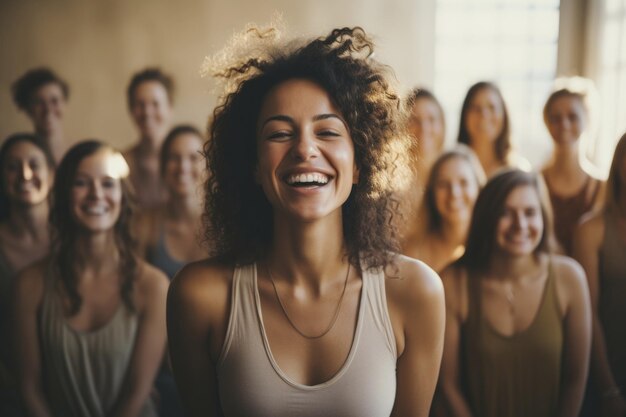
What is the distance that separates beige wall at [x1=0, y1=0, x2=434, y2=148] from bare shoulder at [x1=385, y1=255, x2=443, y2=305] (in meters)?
3.99

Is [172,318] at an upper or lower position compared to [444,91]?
lower

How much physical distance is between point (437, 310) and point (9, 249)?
204cm

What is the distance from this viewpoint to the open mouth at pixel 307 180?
123 cm

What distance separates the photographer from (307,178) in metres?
1.23

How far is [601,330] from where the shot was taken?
238 centimetres

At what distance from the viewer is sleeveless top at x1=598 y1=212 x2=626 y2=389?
7.75 ft

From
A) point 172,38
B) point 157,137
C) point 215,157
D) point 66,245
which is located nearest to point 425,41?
point 172,38

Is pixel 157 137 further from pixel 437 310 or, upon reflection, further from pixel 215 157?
pixel 437 310

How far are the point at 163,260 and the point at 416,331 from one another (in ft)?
5.25

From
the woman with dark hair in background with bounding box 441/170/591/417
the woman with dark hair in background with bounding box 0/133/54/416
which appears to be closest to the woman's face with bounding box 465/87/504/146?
the woman with dark hair in background with bounding box 441/170/591/417

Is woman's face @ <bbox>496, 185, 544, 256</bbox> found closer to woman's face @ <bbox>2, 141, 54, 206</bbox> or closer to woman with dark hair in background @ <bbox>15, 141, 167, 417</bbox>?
woman with dark hair in background @ <bbox>15, 141, 167, 417</bbox>

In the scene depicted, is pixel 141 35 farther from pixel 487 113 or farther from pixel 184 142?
pixel 487 113

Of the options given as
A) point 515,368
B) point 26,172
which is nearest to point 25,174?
point 26,172

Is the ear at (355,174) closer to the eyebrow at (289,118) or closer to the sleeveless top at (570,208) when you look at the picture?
the eyebrow at (289,118)
